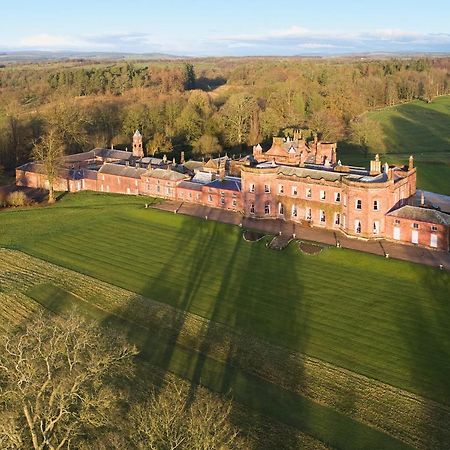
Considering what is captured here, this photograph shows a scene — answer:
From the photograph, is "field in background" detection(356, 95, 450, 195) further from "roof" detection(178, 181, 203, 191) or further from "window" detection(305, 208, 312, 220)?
"roof" detection(178, 181, 203, 191)

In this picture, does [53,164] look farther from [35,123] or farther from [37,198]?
[35,123]

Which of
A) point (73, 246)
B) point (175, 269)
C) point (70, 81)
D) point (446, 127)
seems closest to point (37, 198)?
point (73, 246)

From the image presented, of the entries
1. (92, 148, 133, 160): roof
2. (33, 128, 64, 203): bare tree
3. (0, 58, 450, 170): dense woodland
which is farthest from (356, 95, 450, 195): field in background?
(33, 128, 64, 203): bare tree

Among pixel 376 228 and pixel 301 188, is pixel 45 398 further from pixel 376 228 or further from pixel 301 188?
pixel 301 188

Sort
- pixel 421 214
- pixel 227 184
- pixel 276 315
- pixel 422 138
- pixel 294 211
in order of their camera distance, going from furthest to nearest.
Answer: pixel 422 138, pixel 227 184, pixel 294 211, pixel 421 214, pixel 276 315

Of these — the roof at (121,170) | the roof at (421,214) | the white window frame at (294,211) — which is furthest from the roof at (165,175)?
the roof at (421,214)

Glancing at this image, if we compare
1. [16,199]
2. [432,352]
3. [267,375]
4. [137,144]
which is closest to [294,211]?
[432,352]
